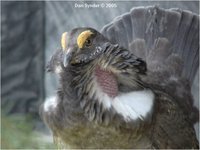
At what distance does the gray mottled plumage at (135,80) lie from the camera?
2883 millimetres

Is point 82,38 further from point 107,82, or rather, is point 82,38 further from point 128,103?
point 128,103

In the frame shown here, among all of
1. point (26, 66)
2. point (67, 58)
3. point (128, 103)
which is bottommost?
point (26, 66)

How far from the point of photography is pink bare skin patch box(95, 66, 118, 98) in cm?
295

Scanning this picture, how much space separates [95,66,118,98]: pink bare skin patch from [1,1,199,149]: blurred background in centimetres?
100

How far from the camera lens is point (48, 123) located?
299 cm

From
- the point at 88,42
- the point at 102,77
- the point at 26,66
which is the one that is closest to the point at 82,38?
the point at 88,42

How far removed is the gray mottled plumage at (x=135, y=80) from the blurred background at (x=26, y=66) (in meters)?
0.67

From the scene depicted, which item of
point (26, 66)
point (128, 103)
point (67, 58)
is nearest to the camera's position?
point (67, 58)

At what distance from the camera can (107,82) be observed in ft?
9.69

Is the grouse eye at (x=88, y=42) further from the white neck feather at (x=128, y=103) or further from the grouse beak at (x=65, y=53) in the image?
the white neck feather at (x=128, y=103)

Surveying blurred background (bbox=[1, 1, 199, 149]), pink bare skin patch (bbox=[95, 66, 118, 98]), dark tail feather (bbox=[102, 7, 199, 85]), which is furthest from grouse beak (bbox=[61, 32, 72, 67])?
blurred background (bbox=[1, 1, 199, 149])

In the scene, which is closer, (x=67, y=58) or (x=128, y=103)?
(x=67, y=58)

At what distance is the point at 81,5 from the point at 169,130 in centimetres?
82

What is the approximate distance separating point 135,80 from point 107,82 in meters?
0.13
